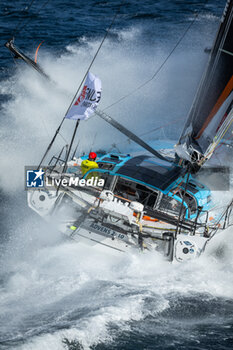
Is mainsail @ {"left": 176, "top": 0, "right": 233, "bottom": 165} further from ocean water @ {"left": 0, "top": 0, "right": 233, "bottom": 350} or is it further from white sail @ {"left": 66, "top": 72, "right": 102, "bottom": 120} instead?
white sail @ {"left": 66, "top": 72, "right": 102, "bottom": 120}

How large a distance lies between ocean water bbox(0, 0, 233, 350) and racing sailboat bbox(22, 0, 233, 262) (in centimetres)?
48

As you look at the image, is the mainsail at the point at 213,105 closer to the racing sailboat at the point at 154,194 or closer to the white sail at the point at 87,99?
the racing sailboat at the point at 154,194

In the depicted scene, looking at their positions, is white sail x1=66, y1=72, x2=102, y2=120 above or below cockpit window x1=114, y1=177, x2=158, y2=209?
above

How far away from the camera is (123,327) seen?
7.37 metres

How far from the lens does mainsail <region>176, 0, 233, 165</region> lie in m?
9.76

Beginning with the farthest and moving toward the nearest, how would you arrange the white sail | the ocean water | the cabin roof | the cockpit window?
the cockpit window < the cabin roof < the white sail < the ocean water

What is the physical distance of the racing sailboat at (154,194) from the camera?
9.80 metres

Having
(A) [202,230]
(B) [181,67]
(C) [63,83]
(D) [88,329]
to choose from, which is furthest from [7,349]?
(B) [181,67]

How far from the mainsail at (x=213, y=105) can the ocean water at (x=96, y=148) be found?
1.89 metres

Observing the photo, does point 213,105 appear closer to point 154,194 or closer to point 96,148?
point 154,194

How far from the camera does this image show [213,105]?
34.0 feet

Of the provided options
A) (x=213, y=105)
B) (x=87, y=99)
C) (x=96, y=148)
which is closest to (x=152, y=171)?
(x=213, y=105)

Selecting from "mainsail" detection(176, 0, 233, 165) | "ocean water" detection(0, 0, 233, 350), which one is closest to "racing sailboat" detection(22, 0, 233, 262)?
"mainsail" detection(176, 0, 233, 165)

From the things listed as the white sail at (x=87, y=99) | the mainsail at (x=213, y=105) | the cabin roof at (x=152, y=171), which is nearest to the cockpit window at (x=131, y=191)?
the cabin roof at (x=152, y=171)
